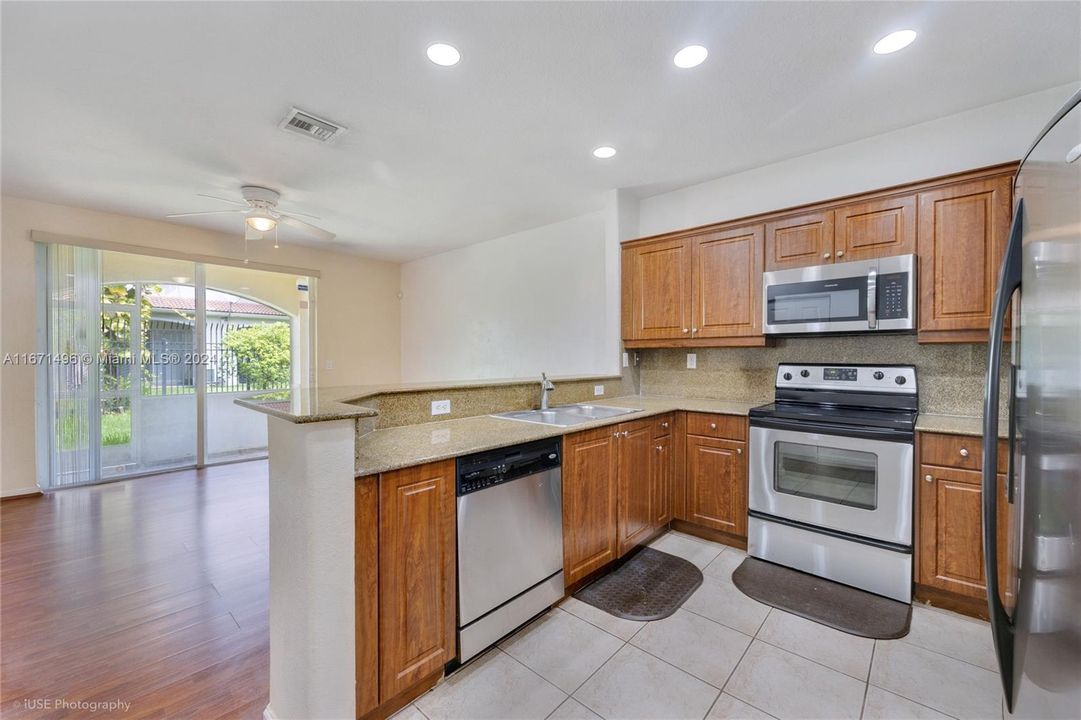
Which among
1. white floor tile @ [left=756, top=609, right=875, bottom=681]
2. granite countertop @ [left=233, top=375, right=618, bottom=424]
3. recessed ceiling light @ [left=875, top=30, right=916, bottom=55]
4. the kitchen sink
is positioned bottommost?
white floor tile @ [left=756, top=609, right=875, bottom=681]

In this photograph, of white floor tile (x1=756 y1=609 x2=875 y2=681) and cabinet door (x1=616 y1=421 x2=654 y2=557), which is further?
cabinet door (x1=616 y1=421 x2=654 y2=557)

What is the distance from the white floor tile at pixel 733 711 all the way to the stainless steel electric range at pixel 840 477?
120 centimetres

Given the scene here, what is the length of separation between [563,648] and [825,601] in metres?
1.42

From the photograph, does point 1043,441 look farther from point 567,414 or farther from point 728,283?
point 728,283

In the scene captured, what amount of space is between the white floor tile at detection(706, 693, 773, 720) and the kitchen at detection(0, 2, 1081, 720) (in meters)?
Answer: 0.01

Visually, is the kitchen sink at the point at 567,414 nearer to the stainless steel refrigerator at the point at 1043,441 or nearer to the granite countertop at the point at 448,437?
the granite countertop at the point at 448,437

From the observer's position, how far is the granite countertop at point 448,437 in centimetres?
155

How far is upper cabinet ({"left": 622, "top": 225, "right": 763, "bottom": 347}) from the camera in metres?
3.00

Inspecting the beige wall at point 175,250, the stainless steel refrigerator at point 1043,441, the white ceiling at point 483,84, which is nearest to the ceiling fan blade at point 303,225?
the white ceiling at point 483,84

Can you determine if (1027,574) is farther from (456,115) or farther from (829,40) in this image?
(456,115)

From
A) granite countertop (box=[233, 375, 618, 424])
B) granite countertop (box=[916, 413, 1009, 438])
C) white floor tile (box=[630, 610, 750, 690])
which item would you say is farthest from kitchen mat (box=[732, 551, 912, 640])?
granite countertop (box=[233, 375, 618, 424])

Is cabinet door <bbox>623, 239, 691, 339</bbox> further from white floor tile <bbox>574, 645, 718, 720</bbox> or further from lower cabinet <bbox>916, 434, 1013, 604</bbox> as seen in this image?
white floor tile <bbox>574, 645, 718, 720</bbox>

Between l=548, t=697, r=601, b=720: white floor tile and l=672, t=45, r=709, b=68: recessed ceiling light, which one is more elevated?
l=672, t=45, r=709, b=68: recessed ceiling light

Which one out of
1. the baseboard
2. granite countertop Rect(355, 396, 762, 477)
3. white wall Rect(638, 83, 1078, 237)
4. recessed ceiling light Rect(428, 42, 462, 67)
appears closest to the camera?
granite countertop Rect(355, 396, 762, 477)
